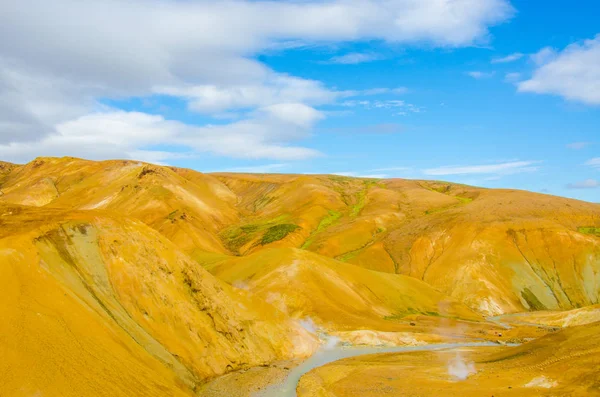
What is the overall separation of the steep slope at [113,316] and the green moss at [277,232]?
88516 millimetres

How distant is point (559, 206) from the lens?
468ft

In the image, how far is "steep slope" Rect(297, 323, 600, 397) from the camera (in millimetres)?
35594

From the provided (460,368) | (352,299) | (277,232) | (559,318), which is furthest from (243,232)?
(460,368)

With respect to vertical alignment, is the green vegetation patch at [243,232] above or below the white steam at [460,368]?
above

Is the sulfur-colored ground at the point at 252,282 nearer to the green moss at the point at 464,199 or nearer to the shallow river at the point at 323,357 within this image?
the green moss at the point at 464,199

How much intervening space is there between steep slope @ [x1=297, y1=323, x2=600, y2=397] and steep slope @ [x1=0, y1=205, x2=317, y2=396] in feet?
35.2

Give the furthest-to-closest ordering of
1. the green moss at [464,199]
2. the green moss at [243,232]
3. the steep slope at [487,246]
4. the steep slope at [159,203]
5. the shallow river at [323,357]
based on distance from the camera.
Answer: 1. the green moss at [464,199]
2. the green moss at [243,232]
3. the steep slope at [159,203]
4. the steep slope at [487,246]
5. the shallow river at [323,357]

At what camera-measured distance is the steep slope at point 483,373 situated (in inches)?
1401

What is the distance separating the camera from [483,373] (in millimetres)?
43250

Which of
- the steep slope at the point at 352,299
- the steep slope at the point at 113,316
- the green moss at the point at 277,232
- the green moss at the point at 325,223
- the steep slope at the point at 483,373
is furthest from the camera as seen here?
the green moss at the point at 325,223

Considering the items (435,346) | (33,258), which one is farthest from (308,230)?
(33,258)

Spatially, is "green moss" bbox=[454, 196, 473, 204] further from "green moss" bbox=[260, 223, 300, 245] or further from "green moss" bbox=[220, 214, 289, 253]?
"green moss" bbox=[220, 214, 289, 253]

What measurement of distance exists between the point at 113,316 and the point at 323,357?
27709mm

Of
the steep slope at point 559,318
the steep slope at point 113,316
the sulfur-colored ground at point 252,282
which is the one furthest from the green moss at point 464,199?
the steep slope at point 113,316
